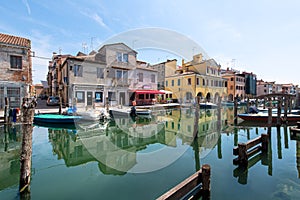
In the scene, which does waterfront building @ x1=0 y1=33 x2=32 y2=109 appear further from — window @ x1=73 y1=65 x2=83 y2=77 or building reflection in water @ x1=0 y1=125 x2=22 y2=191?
building reflection in water @ x1=0 y1=125 x2=22 y2=191

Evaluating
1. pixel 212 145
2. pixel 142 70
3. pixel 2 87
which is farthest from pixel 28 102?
pixel 142 70

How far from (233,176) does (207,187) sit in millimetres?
2009

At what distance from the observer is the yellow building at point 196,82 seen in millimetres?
32150

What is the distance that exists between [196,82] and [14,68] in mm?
26773

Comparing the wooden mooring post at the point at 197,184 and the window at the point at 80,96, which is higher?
the window at the point at 80,96

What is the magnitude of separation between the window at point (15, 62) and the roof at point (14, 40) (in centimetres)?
128

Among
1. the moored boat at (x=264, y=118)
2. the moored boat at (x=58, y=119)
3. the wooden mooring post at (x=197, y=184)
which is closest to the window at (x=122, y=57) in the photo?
the moored boat at (x=58, y=119)

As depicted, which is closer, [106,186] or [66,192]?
[66,192]

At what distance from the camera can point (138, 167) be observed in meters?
6.44

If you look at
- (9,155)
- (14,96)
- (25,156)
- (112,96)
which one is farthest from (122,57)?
(25,156)

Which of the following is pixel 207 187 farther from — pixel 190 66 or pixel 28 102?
pixel 190 66

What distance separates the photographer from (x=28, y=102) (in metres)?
4.96

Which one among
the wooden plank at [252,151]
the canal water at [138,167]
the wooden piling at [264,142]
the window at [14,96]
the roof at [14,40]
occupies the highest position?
the roof at [14,40]

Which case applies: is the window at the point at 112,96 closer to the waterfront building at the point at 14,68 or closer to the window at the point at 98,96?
the window at the point at 98,96
